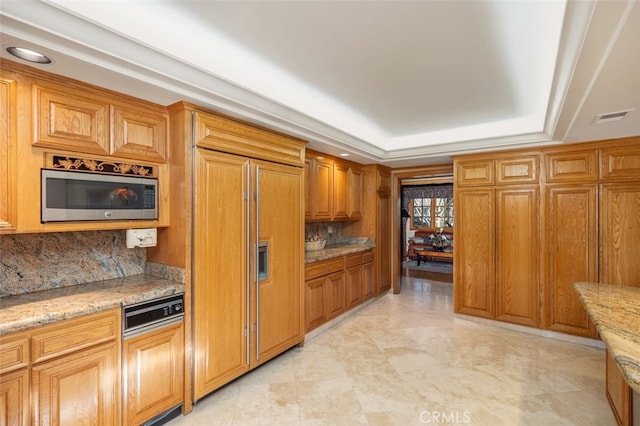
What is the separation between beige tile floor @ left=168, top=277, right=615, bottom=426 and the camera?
7.20 feet

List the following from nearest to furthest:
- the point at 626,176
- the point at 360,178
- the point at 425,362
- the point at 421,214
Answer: the point at 425,362, the point at 626,176, the point at 360,178, the point at 421,214

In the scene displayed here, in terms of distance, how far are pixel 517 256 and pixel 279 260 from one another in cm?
290

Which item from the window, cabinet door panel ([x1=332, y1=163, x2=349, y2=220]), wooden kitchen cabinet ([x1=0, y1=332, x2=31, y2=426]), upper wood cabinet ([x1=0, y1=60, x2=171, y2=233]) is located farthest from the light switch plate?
the window

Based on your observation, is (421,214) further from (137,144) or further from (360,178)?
(137,144)

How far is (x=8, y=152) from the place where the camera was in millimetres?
1628

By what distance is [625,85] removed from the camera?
5.98 feet

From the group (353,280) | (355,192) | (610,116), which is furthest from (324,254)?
(610,116)

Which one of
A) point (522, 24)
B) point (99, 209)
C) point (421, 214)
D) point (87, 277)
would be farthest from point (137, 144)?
point (421, 214)

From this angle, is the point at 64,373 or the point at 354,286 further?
the point at 354,286

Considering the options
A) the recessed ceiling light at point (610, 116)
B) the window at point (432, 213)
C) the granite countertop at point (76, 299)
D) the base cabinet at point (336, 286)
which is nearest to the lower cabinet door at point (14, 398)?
the granite countertop at point (76, 299)

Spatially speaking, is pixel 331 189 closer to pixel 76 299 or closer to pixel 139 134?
pixel 139 134

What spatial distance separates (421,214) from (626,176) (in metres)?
7.45

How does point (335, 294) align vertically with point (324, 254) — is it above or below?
below

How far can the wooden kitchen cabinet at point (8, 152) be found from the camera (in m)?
1.60
